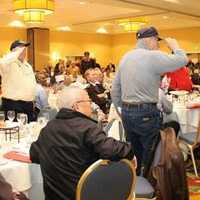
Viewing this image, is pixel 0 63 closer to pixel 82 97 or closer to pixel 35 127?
pixel 35 127

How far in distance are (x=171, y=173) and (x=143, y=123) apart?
1320 mm

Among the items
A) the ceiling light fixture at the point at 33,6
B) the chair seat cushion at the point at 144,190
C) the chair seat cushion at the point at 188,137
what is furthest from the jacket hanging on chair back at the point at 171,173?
the ceiling light fixture at the point at 33,6

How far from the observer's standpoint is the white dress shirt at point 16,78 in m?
4.36

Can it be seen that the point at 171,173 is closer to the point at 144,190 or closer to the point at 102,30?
the point at 144,190

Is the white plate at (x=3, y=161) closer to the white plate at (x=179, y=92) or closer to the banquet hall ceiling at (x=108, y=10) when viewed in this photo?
the white plate at (x=179, y=92)

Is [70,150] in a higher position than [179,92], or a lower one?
lower

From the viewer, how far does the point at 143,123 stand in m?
3.91

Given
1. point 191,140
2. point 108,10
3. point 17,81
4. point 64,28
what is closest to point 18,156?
point 17,81

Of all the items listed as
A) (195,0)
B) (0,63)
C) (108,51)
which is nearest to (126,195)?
(0,63)

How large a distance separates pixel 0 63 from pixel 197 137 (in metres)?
2.25

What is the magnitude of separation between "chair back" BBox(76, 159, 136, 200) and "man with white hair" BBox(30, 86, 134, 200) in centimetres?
7

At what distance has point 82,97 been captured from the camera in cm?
258

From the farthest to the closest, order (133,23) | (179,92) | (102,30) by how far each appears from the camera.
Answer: (102,30), (133,23), (179,92)

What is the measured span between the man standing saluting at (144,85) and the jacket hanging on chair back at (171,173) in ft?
3.76
